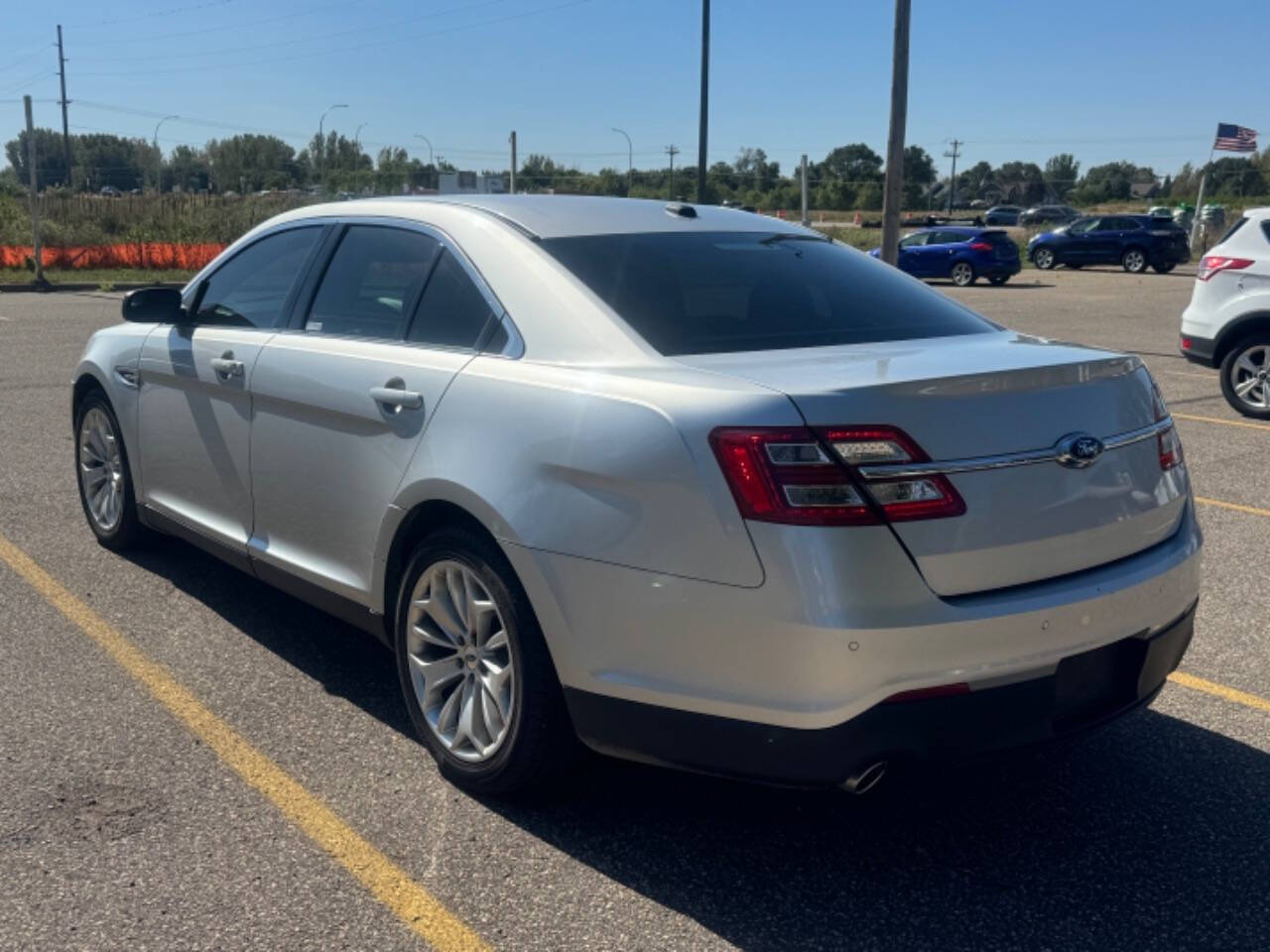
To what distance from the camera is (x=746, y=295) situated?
3764 mm

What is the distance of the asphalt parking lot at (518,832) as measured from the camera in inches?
115

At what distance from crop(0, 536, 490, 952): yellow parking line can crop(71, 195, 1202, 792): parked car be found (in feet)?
1.23

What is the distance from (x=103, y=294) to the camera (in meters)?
25.8

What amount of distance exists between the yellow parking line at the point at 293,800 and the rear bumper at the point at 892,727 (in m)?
0.54

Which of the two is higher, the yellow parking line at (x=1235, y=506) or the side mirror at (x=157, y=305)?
the side mirror at (x=157, y=305)

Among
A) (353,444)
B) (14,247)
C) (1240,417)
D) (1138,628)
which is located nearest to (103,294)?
(14,247)

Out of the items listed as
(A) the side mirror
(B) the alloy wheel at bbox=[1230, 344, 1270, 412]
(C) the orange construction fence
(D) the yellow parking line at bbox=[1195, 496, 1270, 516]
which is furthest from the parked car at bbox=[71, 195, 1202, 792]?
(C) the orange construction fence

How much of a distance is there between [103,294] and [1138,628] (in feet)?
84.7

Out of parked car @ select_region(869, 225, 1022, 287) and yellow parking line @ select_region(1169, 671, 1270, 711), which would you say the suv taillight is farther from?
parked car @ select_region(869, 225, 1022, 287)

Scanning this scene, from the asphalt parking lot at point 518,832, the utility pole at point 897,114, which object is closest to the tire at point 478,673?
the asphalt parking lot at point 518,832

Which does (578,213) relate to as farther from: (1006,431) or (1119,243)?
(1119,243)

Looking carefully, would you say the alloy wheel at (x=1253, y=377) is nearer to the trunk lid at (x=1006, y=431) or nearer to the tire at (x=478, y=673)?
the trunk lid at (x=1006, y=431)

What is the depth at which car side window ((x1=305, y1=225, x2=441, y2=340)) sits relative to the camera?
398cm

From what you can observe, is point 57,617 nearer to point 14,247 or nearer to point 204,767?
point 204,767
